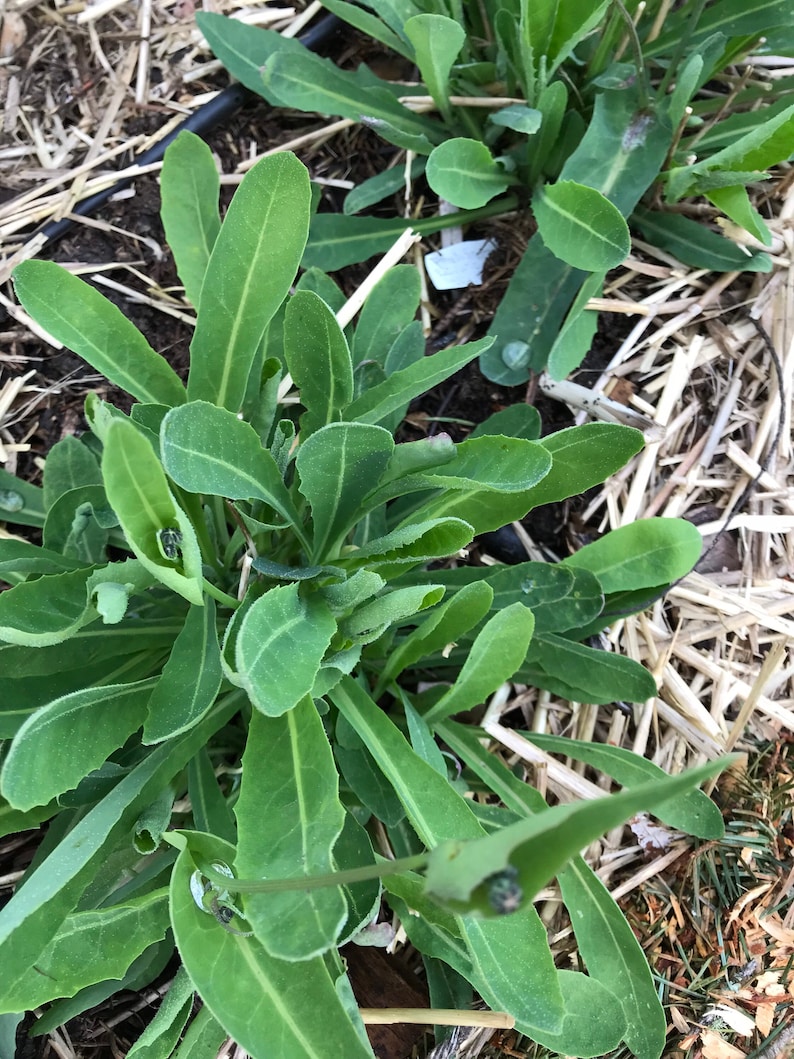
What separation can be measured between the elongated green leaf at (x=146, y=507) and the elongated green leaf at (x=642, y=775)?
1.97 feet

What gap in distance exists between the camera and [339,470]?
2.71ft

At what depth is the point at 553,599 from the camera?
3.31ft

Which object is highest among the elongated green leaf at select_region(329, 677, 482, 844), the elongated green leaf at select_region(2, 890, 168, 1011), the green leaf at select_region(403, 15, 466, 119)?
the green leaf at select_region(403, 15, 466, 119)

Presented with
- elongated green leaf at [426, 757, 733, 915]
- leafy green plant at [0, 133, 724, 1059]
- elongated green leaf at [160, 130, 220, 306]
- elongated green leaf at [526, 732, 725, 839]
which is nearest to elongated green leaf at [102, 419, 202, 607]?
leafy green plant at [0, 133, 724, 1059]

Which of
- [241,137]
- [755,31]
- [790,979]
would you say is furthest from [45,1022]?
[755,31]

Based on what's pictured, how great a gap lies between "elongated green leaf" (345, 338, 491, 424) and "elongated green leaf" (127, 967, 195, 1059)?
0.63 meters

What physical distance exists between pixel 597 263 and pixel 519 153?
31 cm

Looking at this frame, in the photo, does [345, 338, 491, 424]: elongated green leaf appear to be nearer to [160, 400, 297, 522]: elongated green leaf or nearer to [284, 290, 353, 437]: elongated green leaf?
[284, 290, 353, 437]: elongated green leaf

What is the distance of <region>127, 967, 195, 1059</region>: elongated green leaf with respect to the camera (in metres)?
0.82

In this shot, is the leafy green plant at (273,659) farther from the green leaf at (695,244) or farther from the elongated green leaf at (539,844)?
the green leaf at (695,244)

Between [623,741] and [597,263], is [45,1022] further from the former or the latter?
[597,263]

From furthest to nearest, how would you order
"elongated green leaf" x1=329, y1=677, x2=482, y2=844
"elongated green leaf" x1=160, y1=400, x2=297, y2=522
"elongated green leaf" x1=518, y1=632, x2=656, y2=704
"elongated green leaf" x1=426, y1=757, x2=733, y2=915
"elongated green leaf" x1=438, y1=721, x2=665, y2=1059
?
1. "elongated green leaf" x1=518, y1=632, x2=656, y2=704
2. "elongated green leaf" x1=438, y1=721, x2=665, y2=1059
3. "elongated green leaf" x1=329, y1=677, x2=482, y2=844
4. "elongated green leaf" x1=160, y1=400, x2=297, y2=522
5. "elongated green leaf" x1=426, y1=757, x2=733, y2=915

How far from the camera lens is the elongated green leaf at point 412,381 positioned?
34.2 inches

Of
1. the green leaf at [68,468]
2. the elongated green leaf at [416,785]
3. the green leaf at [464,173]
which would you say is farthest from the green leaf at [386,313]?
the elongated green leaf at [416,785]
